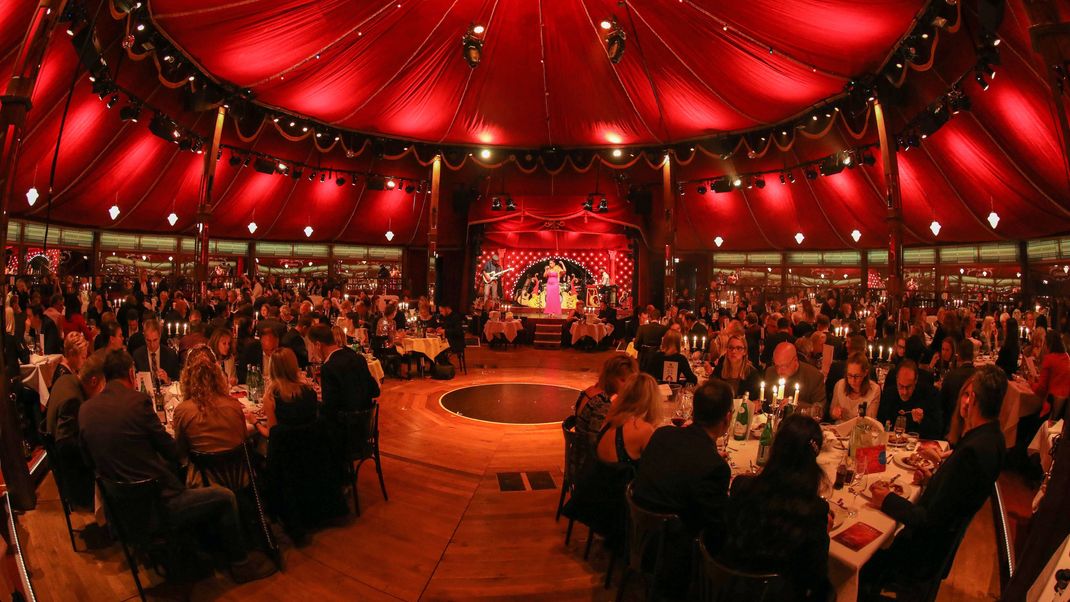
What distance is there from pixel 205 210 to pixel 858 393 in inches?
359

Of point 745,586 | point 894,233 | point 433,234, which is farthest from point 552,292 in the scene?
point 745,586

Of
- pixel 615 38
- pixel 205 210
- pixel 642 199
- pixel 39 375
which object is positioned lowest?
pixel 39 375

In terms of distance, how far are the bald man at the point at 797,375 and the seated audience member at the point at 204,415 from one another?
350 cm

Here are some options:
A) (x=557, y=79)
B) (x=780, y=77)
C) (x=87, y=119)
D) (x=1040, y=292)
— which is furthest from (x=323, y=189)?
(x=1040, y=292)

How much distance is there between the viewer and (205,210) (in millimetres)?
9312

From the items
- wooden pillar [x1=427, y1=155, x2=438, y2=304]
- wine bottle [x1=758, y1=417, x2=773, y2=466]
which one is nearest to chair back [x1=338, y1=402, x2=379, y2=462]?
wine bottle [x1=758, y1=417, x2=773, y2=466]

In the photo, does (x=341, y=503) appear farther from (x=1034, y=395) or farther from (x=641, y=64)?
(x=641, y=64)

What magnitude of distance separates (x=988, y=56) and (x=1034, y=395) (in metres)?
4.18

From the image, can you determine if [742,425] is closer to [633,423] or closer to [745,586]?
[633,423]

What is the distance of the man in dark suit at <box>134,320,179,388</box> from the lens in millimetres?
4652

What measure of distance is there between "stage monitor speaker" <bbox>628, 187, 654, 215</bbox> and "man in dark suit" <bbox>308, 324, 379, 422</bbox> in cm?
1257

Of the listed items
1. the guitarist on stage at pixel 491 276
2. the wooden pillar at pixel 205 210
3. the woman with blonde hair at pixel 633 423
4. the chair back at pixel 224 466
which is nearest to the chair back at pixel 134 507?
the chair back at pixel 224 466

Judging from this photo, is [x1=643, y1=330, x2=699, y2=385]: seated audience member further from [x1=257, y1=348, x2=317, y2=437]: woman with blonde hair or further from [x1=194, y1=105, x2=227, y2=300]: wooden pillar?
[x1=194, y1=105, x2=227, y2=300]: wooden pillar

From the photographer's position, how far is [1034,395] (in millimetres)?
4957
